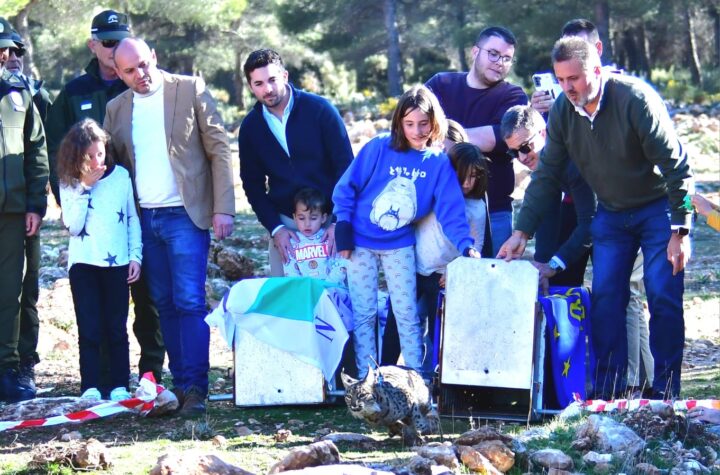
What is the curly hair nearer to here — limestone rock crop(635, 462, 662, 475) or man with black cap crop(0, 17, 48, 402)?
man with black cap crop(0, 17, 48, 402)

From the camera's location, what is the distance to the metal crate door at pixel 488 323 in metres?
6.33

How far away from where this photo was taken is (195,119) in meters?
7.29

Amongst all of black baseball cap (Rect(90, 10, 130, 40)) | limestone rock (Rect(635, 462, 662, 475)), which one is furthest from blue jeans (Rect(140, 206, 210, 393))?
limestone rock (Rect(635, 462, 662, 475))

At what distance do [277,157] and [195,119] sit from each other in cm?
60

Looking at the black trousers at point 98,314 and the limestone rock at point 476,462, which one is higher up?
the black trousers at point 98,314

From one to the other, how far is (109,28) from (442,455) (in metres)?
3.91

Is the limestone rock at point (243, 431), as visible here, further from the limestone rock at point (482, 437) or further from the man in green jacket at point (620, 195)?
the man in green jacket at point (620, 195)

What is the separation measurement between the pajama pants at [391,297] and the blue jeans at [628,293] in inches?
41.2

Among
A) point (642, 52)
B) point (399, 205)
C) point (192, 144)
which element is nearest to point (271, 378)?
point (399, 205)

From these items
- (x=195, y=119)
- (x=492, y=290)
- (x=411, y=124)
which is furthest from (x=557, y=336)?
(x=195, y=119)

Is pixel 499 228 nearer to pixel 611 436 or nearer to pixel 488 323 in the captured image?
pixel 488 323

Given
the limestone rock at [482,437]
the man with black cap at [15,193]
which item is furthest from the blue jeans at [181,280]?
the limestone rock at [482,437]

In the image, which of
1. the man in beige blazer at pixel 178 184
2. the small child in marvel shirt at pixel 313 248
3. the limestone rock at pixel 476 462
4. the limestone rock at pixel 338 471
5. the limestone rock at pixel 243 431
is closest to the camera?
the limestone rock at pixel 338 471

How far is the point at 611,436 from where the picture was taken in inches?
214
